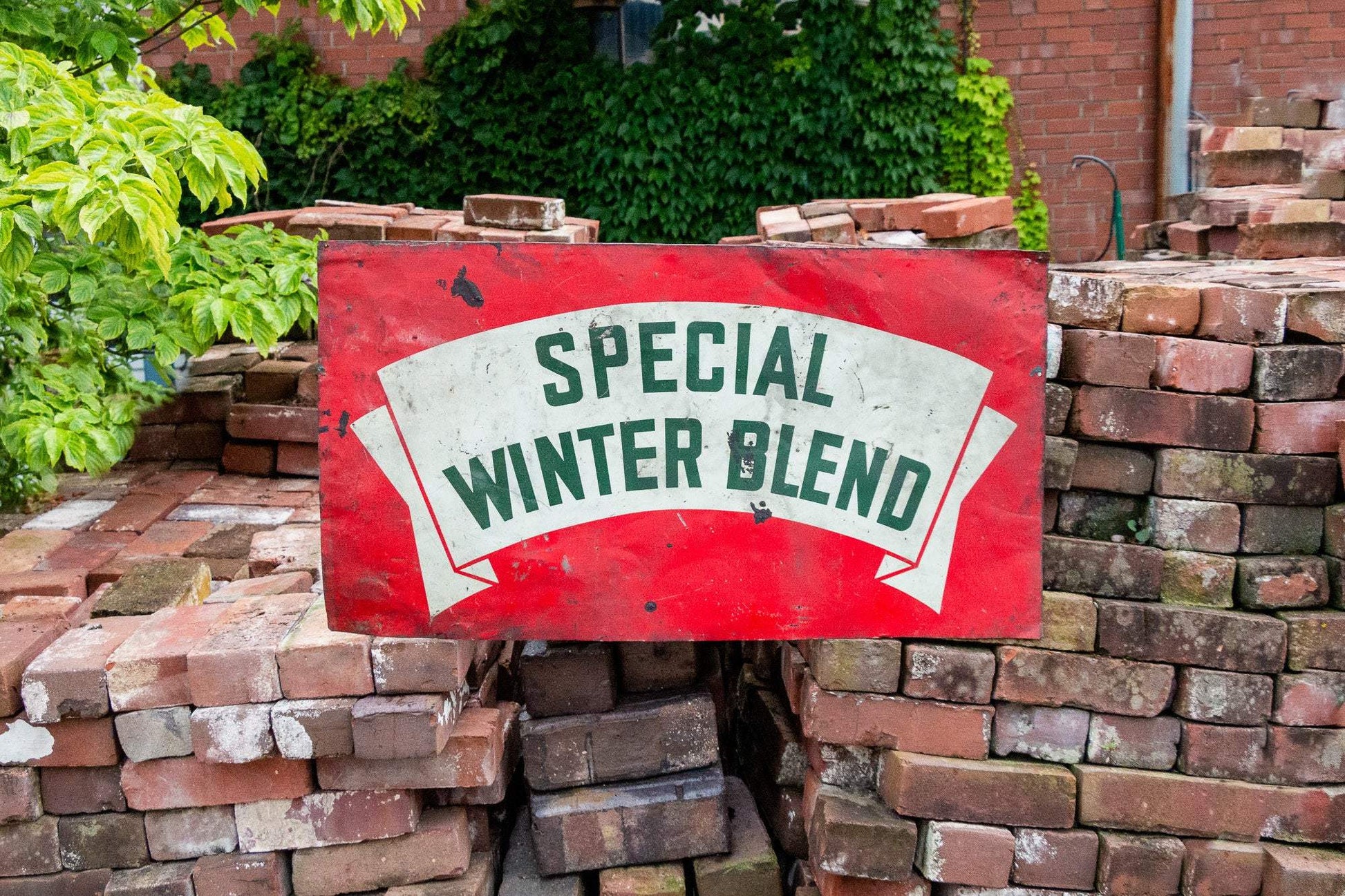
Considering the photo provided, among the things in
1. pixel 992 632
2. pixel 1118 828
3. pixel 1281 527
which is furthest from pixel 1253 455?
pixel 1118 828

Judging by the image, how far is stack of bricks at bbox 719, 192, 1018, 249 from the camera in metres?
5.85

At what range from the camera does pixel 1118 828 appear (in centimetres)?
308

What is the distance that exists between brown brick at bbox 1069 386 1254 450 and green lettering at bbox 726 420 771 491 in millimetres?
967

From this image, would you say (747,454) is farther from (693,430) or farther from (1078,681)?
(1078,681)

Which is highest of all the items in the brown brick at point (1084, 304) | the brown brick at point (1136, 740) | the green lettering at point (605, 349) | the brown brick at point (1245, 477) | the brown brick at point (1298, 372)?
the brown brick at point (1084, 304)

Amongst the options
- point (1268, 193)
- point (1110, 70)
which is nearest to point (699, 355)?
point (1268, 193)

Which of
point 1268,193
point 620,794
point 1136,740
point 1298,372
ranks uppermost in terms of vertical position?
point 1268,193

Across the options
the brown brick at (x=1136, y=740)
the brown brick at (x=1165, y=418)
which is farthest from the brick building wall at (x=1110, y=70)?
the brown brick at (x=1136, y=740)

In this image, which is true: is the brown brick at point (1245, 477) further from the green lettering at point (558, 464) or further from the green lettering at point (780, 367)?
the green lettering at point (558, 464)

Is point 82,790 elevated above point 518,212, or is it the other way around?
point 518,212

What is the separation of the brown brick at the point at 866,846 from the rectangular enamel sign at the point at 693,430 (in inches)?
23.0

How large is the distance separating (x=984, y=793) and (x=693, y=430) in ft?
4.33

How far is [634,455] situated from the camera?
9.18 feet

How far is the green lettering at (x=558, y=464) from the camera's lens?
279 centimetres
